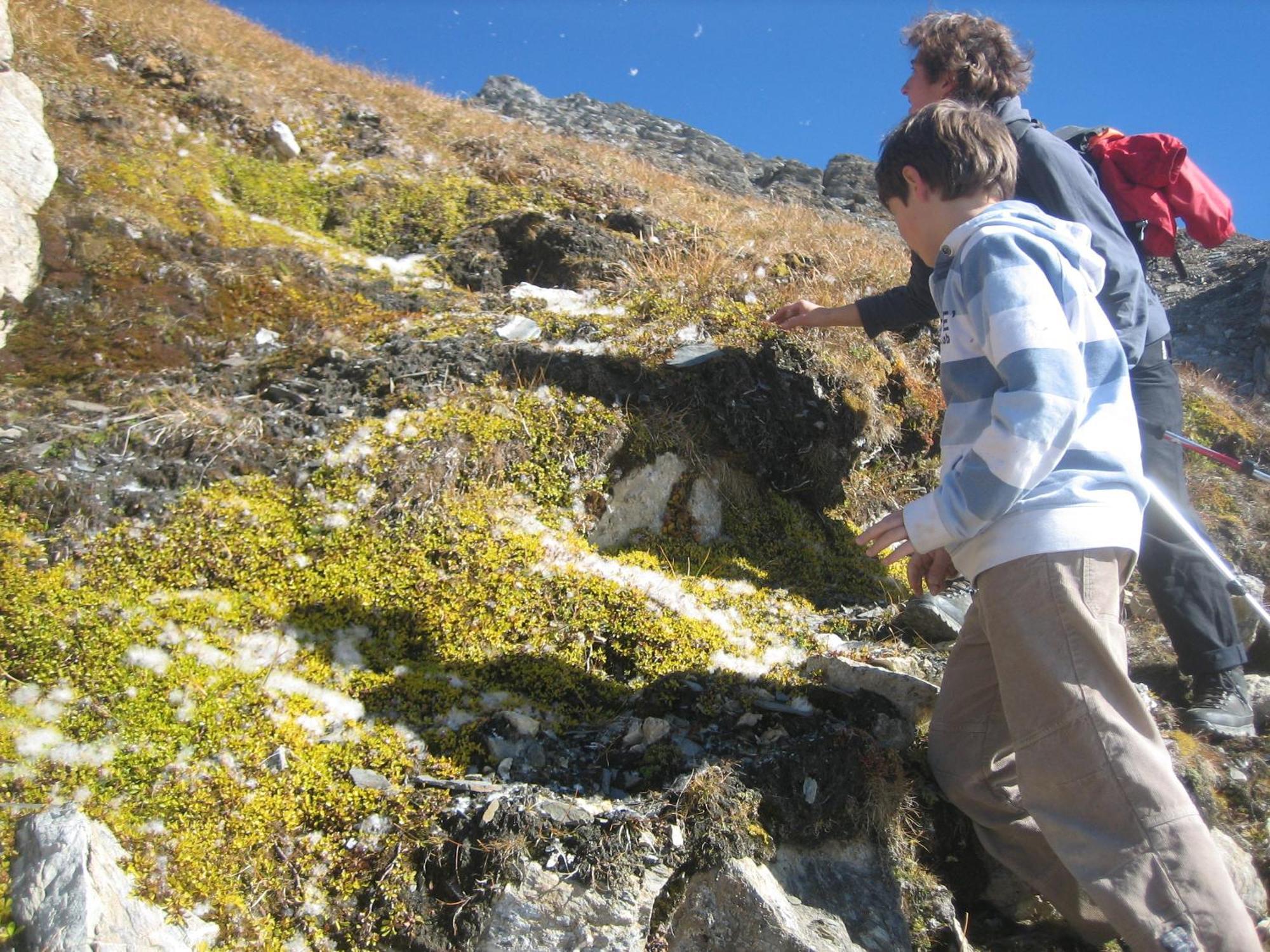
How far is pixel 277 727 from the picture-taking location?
3.42 meters

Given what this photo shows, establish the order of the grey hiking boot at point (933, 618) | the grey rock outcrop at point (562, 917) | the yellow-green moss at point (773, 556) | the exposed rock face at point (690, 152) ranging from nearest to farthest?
the grey rock outcrop at point (562, 917) < the grey hiking boot at point (933, 618) < the yellow-green moss at point (773, 556) < the exposed rock face at point (690, 152)

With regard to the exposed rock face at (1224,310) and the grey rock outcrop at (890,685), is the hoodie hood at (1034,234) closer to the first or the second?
the grey rock outcrop at (890,685)

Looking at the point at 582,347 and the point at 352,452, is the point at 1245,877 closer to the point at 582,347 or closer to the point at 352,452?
the point at 582,347

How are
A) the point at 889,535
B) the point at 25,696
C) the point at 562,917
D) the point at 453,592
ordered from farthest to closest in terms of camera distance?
the point at 453,592 < the point at 25,696 < the point at 562,917 < the point at 889,535

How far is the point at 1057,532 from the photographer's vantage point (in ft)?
8.69

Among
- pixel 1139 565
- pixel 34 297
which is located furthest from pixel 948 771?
pixel 34 297

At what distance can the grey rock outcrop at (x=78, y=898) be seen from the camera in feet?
8.30

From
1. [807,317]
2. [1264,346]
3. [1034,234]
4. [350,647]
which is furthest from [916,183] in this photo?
[1264,346]

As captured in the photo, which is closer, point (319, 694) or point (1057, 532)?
point (1057, 532)

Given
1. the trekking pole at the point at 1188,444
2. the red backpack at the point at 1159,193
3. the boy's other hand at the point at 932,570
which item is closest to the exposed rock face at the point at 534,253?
the red backpack at the point at 1159,193

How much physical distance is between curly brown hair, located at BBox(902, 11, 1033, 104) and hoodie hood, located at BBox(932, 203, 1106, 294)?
152 cm

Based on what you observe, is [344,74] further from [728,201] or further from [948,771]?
[948,771]

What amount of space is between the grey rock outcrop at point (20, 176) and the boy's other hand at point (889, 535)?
5.19m

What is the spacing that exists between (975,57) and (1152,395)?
185cm
